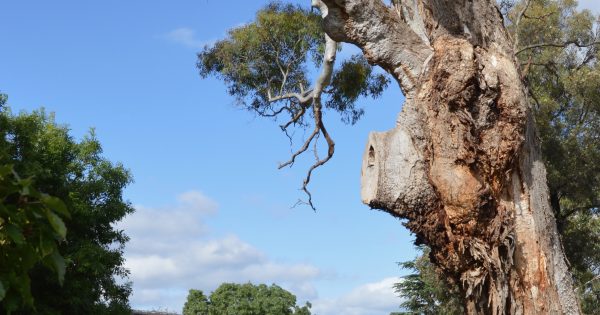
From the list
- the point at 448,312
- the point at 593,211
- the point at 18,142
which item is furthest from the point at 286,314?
the point at 18,142

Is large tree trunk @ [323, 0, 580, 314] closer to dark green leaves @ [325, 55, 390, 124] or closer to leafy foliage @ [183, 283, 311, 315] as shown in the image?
dark green leaves @ [325, 55, 390, 124]

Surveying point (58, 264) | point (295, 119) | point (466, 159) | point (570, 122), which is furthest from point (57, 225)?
point (570, 122)

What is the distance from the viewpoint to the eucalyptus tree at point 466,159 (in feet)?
20.8

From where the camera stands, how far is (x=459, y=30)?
7.03 metres

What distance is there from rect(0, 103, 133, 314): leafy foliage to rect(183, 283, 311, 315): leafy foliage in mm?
12042

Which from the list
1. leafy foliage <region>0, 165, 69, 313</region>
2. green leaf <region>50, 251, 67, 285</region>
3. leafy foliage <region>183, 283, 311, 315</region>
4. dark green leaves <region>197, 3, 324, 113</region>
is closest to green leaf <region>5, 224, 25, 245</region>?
leafy foliage <region>0, 165, 69, 313</region>

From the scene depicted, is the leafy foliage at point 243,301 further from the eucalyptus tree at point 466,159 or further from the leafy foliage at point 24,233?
the leafy foliage at point 24,233

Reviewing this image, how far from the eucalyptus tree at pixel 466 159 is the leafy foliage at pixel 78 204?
10497mm

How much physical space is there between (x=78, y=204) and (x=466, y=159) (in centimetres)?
1197

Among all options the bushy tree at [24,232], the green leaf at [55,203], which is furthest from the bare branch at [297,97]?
the green leaf at [55,203]

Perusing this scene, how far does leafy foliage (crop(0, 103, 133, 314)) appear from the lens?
16.2 meters

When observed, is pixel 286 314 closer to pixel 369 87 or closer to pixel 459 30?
pixel 369 87

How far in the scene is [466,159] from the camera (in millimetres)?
6418

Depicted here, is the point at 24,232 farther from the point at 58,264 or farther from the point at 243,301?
the point at 243,301
